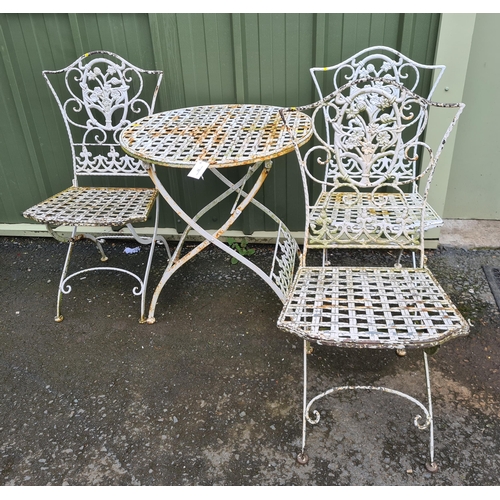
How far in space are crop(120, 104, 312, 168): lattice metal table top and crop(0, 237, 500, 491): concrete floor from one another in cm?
105

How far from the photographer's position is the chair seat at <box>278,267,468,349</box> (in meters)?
1.57

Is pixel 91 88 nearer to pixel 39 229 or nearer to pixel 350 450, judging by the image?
pixel 39 229

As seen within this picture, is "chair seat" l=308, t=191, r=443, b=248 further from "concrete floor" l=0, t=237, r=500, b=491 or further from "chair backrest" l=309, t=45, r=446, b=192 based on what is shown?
"concrete floor" l=0, t=237, r=500, b=491

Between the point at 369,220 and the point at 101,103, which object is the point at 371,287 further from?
the point at 101,103

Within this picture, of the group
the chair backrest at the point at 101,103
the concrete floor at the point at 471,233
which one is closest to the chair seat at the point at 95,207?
the chair backrest at the point at 101,103

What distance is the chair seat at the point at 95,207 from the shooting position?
2406mm

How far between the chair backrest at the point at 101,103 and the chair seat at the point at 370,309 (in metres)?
1.59

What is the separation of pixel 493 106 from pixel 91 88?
277 centimetres

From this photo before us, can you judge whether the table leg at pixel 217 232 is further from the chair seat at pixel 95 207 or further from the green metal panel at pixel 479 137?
the green metal panel at pixel 479 137

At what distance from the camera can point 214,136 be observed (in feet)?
7.51

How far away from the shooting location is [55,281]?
122 inches

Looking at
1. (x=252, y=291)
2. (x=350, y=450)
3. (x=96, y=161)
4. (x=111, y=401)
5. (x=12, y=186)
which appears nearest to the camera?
(x=350, y=450)

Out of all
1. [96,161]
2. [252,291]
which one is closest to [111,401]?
[252,291]

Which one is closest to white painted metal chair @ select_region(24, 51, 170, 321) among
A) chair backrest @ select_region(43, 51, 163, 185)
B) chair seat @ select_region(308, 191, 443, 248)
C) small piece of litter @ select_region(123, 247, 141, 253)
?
chair backrest @ select_region(43, 51, 163, 185)
